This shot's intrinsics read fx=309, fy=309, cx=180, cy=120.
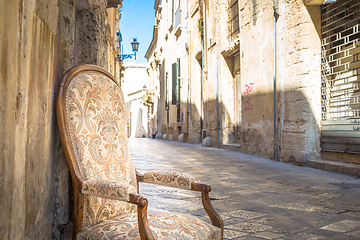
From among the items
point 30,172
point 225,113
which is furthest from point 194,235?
point 225,113

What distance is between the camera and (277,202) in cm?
316

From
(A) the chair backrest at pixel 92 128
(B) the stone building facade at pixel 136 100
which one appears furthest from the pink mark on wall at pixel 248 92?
(B) the stone building facade at pixel 136 100

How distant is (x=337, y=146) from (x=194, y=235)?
4965mm

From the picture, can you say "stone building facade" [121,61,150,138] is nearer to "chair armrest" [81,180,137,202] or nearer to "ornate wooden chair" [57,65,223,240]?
"ornate wooden chair" [57,65,223,240]

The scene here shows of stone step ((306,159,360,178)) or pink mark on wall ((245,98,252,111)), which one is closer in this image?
stone step ((306,159,360,178))

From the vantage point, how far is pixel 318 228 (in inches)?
93.9

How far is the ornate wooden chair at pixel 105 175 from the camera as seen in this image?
1.37m

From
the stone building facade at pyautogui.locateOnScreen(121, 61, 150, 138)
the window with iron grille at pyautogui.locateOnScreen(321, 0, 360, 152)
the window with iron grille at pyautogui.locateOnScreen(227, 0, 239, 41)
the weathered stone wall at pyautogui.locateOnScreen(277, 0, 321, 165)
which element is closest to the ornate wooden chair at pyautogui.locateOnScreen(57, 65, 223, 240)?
the window with iron grille at pyautogui.locateOnScreen(321, 0, 360, 152)

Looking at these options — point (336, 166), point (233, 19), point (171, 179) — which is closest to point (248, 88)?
point (233, 19)

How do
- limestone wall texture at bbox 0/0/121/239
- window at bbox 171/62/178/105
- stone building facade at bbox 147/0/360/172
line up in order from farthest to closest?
window at bbox 171/62/178/105
stone building facade at bbox 147/0/360/172
limestone wall texture at bbox 0/0/121/239

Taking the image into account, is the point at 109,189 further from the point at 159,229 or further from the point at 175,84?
the point at 175,84

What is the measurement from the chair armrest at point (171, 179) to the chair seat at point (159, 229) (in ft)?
0.54

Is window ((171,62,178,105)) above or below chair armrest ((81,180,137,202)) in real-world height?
above

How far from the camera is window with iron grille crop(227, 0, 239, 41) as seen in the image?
32.0ft
